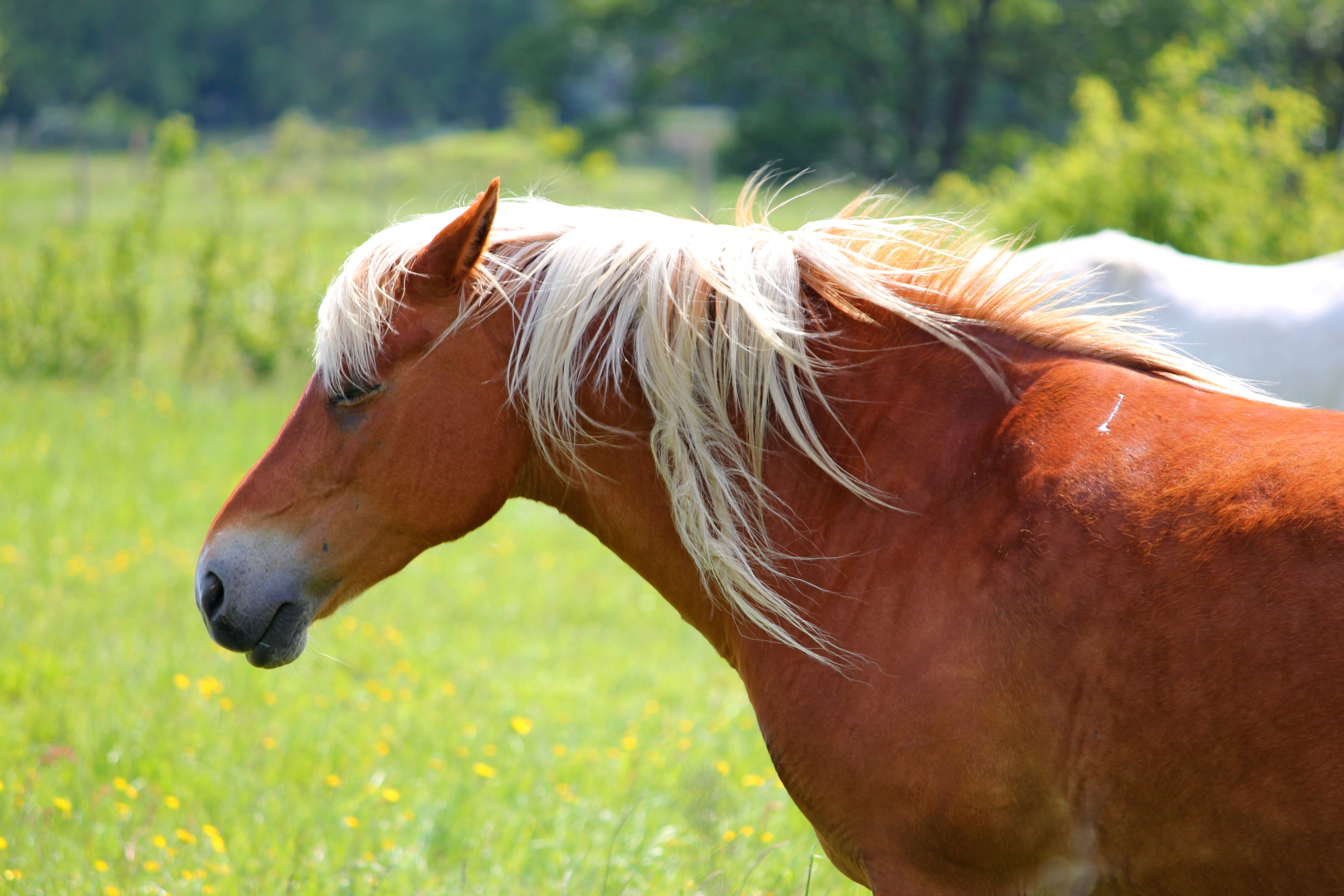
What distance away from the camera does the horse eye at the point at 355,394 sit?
174cm

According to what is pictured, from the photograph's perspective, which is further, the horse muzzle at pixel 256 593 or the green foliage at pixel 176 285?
the green foliage at pixel 176 285

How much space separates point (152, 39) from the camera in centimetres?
4084

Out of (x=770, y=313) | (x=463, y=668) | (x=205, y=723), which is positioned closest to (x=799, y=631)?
(x=770, y=313)

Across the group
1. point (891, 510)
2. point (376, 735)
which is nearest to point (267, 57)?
point (376, 735)

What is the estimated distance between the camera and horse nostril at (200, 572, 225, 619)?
1792 millimetres

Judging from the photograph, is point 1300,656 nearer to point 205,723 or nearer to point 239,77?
point 205,723

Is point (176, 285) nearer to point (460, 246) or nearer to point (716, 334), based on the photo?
point (460, 246)

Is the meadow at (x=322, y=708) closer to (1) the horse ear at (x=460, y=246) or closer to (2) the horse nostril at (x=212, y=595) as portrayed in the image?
(1) the horse ear at (x=460, y=246)

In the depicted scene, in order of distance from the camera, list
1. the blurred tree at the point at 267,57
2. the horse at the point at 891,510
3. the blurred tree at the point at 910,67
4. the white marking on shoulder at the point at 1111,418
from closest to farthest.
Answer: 1. the horse at the point at 891,510
2. the white marking on shoulder at the point at 1111,418
3. the blurred tree at the point at 910,67
4. the blurred tree at the point at 267,57

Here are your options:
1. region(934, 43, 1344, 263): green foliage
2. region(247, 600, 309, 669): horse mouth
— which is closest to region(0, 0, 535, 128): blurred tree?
region(934, 43, 1344, 263): green foliage

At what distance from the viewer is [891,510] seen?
1.62 m

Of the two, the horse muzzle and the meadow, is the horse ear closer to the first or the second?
the meadow

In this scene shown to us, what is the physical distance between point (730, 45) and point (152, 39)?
27457 millimetres

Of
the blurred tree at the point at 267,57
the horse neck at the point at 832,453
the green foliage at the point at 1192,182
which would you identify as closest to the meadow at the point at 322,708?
the horse neck at the point at 832,453
